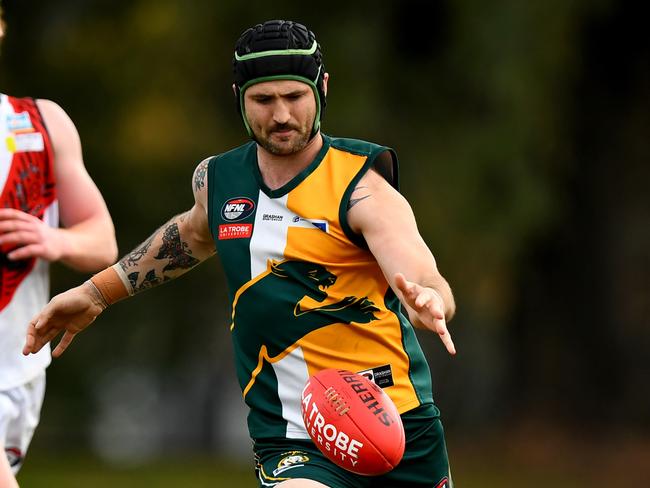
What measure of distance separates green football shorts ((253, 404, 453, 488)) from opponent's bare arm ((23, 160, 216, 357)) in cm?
89

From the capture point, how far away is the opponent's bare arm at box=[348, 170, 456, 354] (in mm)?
4656

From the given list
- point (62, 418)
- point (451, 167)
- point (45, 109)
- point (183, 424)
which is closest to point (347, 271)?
point (45, 109)

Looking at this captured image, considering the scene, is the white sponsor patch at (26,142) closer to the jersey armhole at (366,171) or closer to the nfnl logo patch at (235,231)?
the nfnl logo patch at (235,231)

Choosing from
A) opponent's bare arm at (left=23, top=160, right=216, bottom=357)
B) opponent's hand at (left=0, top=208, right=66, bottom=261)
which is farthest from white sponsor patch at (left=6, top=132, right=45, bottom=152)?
opponent's bare arm at (left=23, top=160, right=216, bottom=357)

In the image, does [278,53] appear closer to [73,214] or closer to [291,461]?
[73,214]

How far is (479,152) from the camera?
675 inches

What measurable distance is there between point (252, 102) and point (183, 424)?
2645cm

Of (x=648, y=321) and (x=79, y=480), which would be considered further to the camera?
(x=648, y=321)

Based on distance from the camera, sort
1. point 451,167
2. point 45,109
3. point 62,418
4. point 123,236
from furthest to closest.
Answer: point 62,418 → point 123,236 → point 451,167 → point 45,109

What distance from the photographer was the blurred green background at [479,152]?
1698cm

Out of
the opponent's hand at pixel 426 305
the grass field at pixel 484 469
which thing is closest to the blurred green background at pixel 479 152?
the grass field at pixel 484 469

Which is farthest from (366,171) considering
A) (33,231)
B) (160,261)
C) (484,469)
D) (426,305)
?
(484,469)

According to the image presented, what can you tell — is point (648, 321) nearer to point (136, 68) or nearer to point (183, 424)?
point (136, 68)

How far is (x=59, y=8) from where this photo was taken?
18422 millimetres
